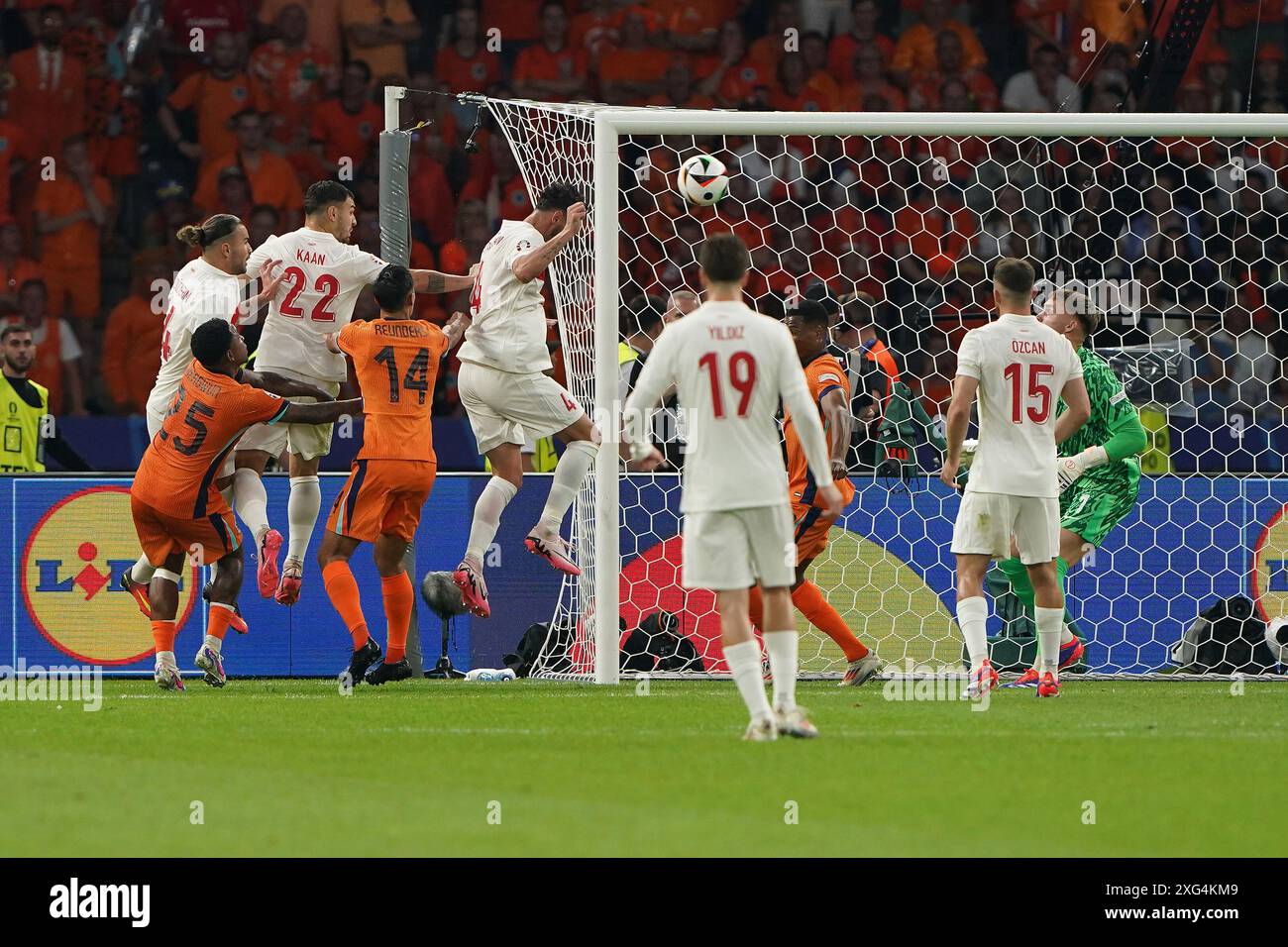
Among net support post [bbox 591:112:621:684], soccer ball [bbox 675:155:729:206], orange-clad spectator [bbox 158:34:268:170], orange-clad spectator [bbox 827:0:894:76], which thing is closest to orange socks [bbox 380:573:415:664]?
net support post [bbox 591:112:621:684]

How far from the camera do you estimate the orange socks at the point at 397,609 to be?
33.9 ft

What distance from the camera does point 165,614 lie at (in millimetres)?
10344

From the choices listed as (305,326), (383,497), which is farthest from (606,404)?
(305,326)

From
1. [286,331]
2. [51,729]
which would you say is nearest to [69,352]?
[286,331]

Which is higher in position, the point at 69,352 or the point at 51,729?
the point at 69,352

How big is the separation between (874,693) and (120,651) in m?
4.77

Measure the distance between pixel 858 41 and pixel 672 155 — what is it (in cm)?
210

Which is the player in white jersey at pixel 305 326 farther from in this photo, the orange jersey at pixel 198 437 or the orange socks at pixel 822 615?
the orange socks at pixel 822 615

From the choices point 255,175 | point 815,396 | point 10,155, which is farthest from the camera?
point 10,155

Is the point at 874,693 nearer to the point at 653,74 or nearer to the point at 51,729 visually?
the point at 51,729

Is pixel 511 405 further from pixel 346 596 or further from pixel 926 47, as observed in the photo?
pixel 926 47

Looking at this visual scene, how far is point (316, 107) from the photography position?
16.3 meters

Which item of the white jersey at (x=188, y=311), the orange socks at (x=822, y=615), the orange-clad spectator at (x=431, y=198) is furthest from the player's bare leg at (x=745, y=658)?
the orange-clad spectator at (x=431, y=198)

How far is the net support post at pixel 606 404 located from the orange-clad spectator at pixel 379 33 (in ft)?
20.1
